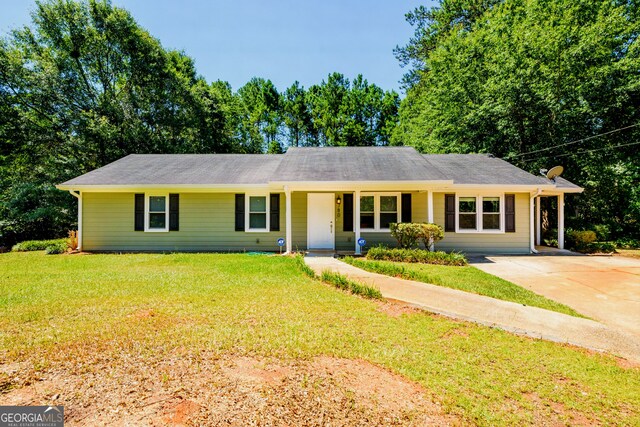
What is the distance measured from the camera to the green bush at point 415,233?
33.2 feet

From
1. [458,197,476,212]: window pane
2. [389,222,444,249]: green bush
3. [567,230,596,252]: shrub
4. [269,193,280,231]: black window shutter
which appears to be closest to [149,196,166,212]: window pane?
[269,193,280,231]: black window shutter

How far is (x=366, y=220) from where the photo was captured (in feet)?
38.1

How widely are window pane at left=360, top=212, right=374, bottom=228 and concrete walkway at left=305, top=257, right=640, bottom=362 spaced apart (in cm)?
517

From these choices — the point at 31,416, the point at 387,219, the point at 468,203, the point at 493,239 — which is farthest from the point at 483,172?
the point at 31,416

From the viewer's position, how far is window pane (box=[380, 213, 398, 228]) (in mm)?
11547

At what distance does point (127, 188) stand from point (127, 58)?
1574cm

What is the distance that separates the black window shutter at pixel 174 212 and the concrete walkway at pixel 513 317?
8258 millimetres

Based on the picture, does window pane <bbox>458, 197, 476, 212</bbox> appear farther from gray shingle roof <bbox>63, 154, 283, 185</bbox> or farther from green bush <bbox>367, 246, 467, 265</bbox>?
gray shingle roof <bbox>63, 154, 283, 185</bbox>

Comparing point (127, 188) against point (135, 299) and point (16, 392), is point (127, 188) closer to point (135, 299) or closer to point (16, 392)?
point (135, 299)

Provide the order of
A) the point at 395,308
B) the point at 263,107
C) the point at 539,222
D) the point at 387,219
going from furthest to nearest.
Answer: the point at 263,107, the point at 539,222, the point at 387,219, the point at 395,308

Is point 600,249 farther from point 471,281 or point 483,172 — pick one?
point 471,281

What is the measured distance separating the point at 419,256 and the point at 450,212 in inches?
134

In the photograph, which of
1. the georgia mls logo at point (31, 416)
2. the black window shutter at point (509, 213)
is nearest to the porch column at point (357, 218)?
the black window shutter at point (509, 213)

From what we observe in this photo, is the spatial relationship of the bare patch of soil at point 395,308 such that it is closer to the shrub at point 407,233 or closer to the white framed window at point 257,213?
the shrub at point 407,233
